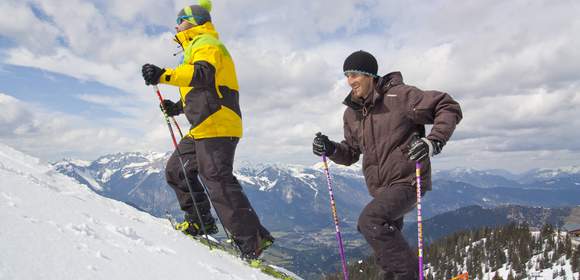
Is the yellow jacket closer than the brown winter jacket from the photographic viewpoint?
No

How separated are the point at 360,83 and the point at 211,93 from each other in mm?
2140

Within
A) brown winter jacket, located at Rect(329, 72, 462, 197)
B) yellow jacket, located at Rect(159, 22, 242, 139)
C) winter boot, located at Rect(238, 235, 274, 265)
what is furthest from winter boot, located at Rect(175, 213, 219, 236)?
brown winter jacket, located at Rect(329, 72, 462, 197)

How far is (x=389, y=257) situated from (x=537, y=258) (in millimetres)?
79341

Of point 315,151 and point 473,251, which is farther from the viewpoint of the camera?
point 473,251

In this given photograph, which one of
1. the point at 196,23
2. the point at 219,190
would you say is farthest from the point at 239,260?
the point at 196,23

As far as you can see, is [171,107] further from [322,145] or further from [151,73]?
[322,145]

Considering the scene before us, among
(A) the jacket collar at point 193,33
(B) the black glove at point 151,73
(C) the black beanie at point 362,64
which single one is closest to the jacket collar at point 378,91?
(C) the black beanie at point 362,64

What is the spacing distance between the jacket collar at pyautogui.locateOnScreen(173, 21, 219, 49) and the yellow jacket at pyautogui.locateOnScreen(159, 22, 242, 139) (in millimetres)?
124

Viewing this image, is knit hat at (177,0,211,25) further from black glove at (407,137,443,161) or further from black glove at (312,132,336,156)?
black glove at (407,137,443,161)

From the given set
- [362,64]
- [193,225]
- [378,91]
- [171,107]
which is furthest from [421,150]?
[171,107]

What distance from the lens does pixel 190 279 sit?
3836mm

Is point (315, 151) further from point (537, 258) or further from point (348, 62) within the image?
point (537, 258)

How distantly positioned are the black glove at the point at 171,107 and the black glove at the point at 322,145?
9.34 ft

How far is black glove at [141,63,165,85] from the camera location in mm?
5085
